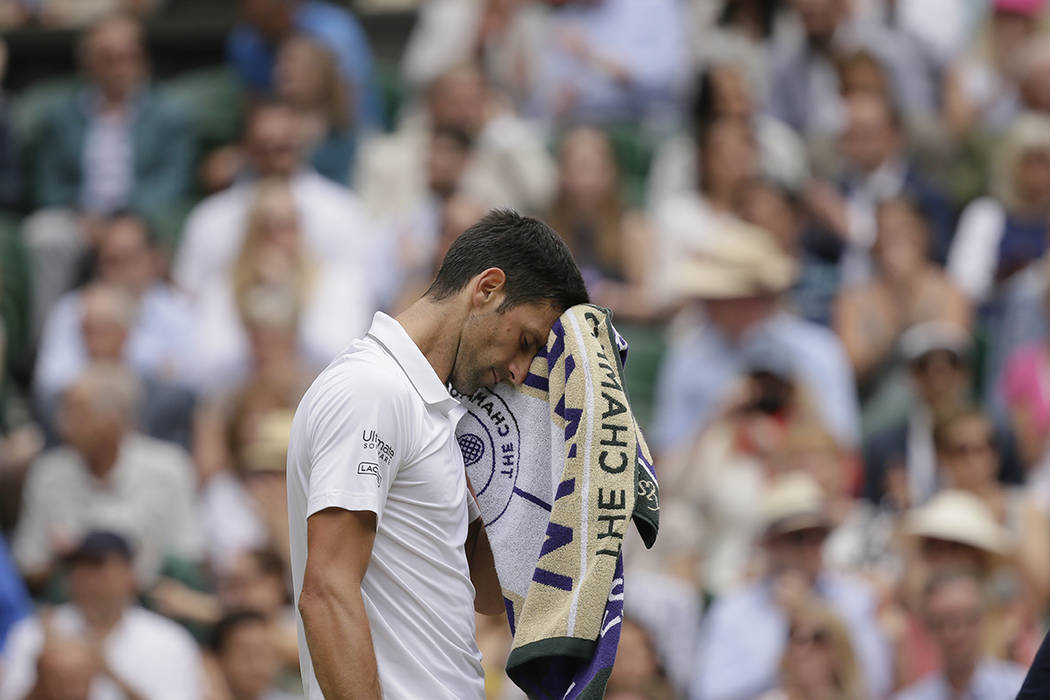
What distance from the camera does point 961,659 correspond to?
19.0 feet

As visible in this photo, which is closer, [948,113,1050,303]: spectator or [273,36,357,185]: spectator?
[948,113,1050,303]: spectator

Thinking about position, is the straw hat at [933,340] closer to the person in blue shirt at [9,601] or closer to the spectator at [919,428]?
the spectator at [919,428]

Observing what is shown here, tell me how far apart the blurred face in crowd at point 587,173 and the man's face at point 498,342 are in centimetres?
469

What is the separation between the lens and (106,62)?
934 cm

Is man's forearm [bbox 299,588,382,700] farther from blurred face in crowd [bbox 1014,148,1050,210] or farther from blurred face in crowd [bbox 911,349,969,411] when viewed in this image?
blurred face in crowd [bbox 1014,148,1050,210]

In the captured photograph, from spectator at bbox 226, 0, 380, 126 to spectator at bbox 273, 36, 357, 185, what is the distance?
0.10 m

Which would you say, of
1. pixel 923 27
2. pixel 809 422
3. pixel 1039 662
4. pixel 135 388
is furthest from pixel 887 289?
pixel 1039 662

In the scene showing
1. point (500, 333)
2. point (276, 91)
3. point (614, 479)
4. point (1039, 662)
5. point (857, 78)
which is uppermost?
point (500, 333)

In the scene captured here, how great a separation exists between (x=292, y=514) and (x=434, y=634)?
0.35m

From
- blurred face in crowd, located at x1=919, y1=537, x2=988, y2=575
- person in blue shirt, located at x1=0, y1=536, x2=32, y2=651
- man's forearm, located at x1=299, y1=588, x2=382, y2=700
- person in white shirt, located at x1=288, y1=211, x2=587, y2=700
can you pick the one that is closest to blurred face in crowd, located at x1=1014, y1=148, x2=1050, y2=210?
blurred face in crowd, located at x1=919, y1=537, x2=988, y2=575

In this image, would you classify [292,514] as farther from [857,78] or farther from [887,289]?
[857,78]

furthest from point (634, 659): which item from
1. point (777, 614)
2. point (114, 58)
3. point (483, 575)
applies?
point (114, 58)

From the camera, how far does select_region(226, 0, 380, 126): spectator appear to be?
9.32 m

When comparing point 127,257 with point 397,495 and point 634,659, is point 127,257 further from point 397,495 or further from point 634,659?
point 397,495
